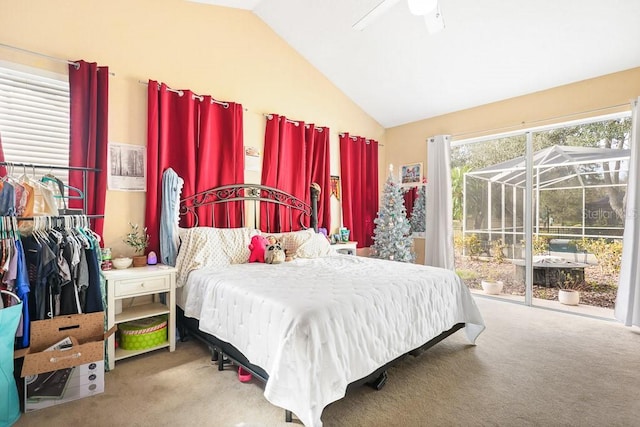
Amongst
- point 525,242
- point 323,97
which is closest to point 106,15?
point 323,97

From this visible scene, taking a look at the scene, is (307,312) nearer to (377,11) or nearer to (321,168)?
(377,11)

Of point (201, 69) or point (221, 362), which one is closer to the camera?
point (221, 362)

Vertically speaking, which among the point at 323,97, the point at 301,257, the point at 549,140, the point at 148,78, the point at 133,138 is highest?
the point at 323,97

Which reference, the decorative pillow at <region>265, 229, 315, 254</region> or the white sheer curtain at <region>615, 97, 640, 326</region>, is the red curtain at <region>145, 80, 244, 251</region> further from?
the white sheer curtain at <region>615, 97, 640, 326</region>

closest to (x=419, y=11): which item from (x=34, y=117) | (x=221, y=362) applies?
(x=221, y=362)

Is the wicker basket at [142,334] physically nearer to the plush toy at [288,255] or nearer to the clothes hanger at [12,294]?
the clothes hanger at [12,294]

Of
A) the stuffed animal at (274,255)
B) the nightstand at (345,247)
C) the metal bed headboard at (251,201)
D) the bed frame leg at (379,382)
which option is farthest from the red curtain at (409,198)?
the bed frame leg at (379,382)

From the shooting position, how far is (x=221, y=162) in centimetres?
385

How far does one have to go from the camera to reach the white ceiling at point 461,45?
3287mm

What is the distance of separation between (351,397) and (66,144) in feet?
10.4

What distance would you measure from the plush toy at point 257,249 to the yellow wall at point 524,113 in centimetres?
327

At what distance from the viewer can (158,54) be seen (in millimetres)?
3404

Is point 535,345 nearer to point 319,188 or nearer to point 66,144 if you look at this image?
point 319,188

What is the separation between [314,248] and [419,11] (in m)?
2.53
